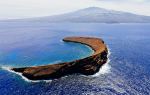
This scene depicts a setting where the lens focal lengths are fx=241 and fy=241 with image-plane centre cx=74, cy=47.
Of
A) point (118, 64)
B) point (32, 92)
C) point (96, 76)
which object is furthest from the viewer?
point (118, 64)

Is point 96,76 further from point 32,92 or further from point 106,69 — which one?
point 32,92

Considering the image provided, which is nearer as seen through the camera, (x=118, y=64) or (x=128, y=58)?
(x=118, y=64)

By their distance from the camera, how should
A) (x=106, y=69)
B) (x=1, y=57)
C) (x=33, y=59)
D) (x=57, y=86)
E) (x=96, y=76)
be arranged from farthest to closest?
1. (x=1, y=57)
2. (x=33, y=59)
3. (x=106, y=69)
4. (x=96, y=76)
5. (x=57, y=86)

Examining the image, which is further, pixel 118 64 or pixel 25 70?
pixel 118 64

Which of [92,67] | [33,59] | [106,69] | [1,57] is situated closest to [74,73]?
[92,67]

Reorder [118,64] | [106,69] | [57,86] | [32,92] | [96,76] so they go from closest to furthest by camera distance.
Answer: [32,92]
[57,86]
[96,76]
[106,69]
[118,64]

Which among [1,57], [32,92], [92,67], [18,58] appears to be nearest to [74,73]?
[92,67]

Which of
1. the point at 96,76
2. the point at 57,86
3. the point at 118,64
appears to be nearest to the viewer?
the point at 57,86

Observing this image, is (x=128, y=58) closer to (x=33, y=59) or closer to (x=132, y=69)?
(x=132, y=69)
